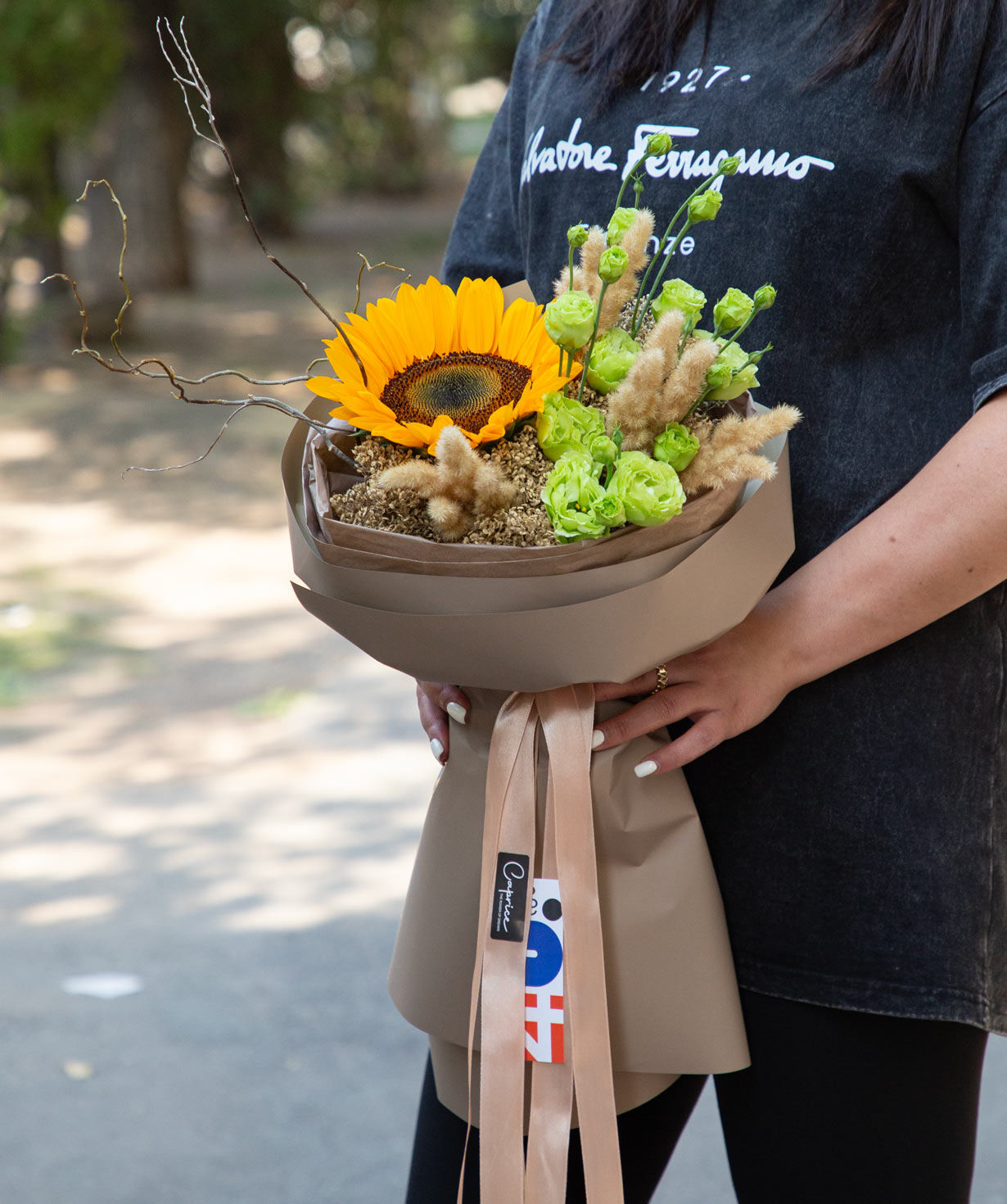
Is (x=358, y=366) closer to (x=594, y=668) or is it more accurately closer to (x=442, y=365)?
(x=442, y=365)

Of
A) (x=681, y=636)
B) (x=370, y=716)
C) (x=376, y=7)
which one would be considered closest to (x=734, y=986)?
(x=681, y=636)

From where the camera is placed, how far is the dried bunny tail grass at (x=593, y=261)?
3.25ft

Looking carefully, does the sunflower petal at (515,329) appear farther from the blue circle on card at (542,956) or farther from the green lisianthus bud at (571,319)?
the blue circle on card at (542,956)

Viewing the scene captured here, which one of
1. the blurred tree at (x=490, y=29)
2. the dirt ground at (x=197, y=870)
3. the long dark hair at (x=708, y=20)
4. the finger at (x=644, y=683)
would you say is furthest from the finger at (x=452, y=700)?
the blurred tree at (x=490, y=29)

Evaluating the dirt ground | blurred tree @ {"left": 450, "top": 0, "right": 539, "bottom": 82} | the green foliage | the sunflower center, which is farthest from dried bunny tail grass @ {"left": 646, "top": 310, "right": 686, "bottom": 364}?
blurred tree @ {"left": 450, "top": 0, "right": 539, "bottom": 82}

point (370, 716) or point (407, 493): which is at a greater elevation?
point (370, 716)

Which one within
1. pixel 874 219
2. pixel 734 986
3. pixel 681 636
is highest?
pixel 874 219

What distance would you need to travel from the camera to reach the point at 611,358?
956mm

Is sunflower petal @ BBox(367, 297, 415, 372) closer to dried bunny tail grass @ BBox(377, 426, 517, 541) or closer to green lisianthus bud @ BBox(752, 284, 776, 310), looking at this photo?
dried bunny tail grass @ BBox(377, 426, 517, 541)

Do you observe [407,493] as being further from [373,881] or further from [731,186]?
[373,881]

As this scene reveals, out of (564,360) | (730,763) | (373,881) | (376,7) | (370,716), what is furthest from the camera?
(376,7)

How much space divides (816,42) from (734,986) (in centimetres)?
84

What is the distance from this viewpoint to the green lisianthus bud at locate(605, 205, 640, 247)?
97cm

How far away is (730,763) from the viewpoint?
1.21 meters
